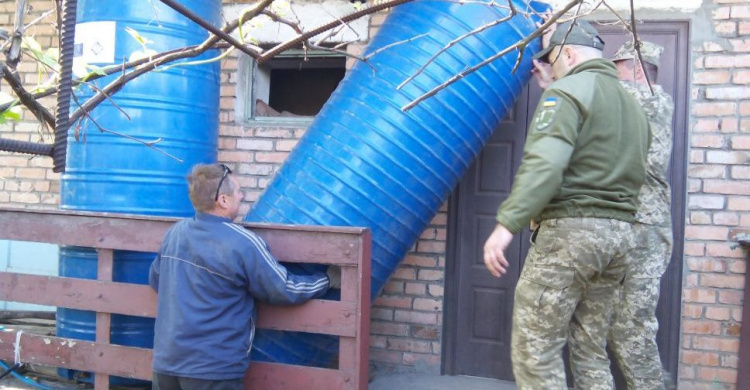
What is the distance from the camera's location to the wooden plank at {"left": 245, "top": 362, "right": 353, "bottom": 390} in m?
2.75

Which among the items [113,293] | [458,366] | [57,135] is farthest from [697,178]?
[57,135]

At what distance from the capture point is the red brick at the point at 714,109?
138 inches

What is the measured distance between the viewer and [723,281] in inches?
138

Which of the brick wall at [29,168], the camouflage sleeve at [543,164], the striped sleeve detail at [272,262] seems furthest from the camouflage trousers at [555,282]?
the brick wall at [29,168]

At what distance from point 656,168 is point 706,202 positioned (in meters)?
0.57

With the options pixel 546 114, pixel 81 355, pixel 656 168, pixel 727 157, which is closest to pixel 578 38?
pixel 546 114

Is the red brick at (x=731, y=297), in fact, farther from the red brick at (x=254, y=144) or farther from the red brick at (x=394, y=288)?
the red brick at (x=254, y=144)

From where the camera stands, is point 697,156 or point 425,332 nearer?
point 697,156

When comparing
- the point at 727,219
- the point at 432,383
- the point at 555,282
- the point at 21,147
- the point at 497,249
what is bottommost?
the point at 432,383

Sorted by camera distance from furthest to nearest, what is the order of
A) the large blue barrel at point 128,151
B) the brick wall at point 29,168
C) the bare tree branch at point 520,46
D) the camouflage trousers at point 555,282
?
the brick wall at point 29,168, the large blue barrel at point 128,151, the camouflage trousers at point 555,282, the bare tree branch at point 520,46

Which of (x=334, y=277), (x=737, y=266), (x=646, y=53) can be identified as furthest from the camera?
(x=737, y=266)

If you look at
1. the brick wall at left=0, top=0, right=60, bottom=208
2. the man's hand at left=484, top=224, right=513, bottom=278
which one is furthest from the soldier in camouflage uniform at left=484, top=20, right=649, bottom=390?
the brick wall at left=0, top=0, right=60, bottom=208

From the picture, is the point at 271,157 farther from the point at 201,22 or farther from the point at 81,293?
the point at 201,22

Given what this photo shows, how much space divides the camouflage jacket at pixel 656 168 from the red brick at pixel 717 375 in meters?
0.91
